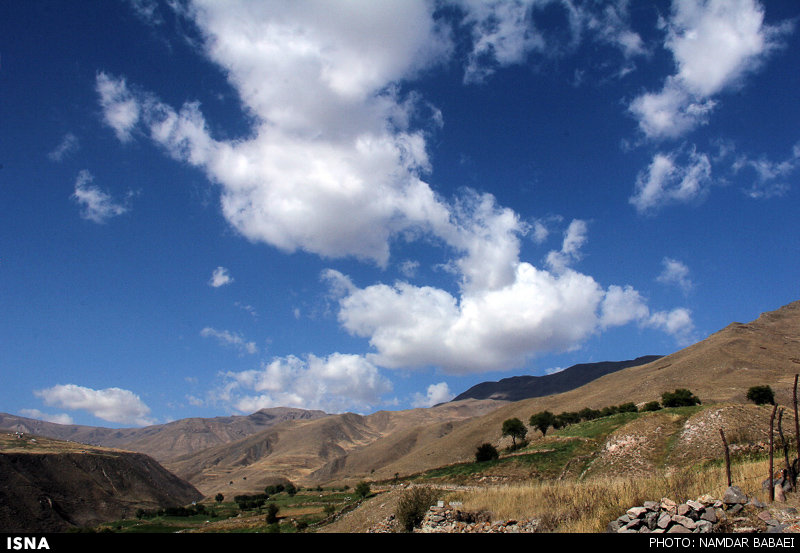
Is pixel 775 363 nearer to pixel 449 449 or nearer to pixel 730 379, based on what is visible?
pixel 730 379

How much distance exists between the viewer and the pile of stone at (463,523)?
1376 cm

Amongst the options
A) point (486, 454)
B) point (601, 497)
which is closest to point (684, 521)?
point (601, 497)

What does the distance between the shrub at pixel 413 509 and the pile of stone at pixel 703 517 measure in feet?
34.3

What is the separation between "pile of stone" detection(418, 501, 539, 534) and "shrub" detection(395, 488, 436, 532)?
53 cm

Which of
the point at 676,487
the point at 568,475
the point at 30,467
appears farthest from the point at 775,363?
the point at 30,467

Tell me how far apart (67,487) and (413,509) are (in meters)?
99.5

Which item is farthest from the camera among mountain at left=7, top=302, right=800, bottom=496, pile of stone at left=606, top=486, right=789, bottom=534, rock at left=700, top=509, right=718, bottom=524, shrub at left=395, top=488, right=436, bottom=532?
mountain at left=7, top=302, right=800, bottom=496

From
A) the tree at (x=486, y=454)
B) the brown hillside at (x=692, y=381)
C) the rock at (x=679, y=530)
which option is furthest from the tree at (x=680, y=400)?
the rock at (x=679, y=530)

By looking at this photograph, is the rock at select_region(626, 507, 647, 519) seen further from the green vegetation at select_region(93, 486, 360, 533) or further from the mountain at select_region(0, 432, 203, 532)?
the mountain at select_region(0, 432, 203, 532)

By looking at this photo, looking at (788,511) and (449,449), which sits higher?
(788,511)

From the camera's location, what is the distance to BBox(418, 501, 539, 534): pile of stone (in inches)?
542

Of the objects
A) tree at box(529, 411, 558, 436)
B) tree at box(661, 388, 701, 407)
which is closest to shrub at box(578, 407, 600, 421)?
tree at box(529, 411, 558, 436)
